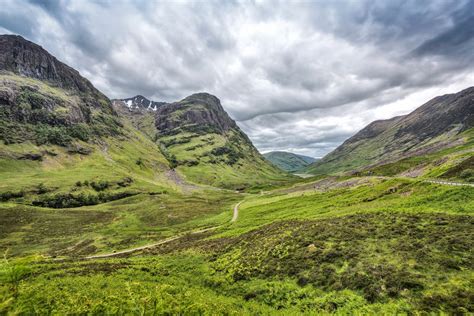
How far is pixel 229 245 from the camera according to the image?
38.6 m

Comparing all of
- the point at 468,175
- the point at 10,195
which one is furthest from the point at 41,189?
the point at 468,175

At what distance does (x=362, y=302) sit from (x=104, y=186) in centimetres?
17376

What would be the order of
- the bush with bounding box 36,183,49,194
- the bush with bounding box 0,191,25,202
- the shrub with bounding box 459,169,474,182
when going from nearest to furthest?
1. the shrub with bounding box 459,169,474,182
2. the bush with bounding box 0,191,25,202
3. the bush with bounding box 36,183,49,194

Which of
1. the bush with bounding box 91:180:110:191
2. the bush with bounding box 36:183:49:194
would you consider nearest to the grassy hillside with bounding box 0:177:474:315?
the bush with bounding box 36:183:49:194

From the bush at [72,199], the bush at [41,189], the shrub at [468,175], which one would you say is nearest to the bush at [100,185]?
the bush at [72,199]

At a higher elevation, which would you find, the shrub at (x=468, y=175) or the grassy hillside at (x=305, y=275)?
the shrub at (x=468, y=175)

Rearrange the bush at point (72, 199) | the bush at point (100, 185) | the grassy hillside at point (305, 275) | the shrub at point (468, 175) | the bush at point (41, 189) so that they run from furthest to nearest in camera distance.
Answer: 1. the bush at point (100, 185)
2. the bush at point (41, 189)
3. the bush at point (72, 199)
4. the shrub at point (468, 175)
5. the grassy hillside at point (305, 275)

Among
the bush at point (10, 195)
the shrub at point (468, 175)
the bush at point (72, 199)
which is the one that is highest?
the bush at point (10, 195)

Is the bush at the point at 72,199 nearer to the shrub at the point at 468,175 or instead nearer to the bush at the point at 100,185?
the bush at the point at 100,185

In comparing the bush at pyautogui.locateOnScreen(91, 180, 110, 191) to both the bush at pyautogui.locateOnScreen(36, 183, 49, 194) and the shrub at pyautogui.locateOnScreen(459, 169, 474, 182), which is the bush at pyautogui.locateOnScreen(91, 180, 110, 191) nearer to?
the bush at pyautogui.locateOnScreen(36, 183, 49, 194)

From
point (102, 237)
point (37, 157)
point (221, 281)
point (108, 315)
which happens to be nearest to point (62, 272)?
point (221, 281)

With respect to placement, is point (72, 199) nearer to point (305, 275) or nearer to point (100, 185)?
point (100, 185)

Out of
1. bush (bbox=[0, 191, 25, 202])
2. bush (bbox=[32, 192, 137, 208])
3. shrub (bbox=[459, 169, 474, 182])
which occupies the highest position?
bush (bbox=[0, 191, 25, 202])

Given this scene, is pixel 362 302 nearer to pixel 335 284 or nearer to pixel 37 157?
pixel 335 284
